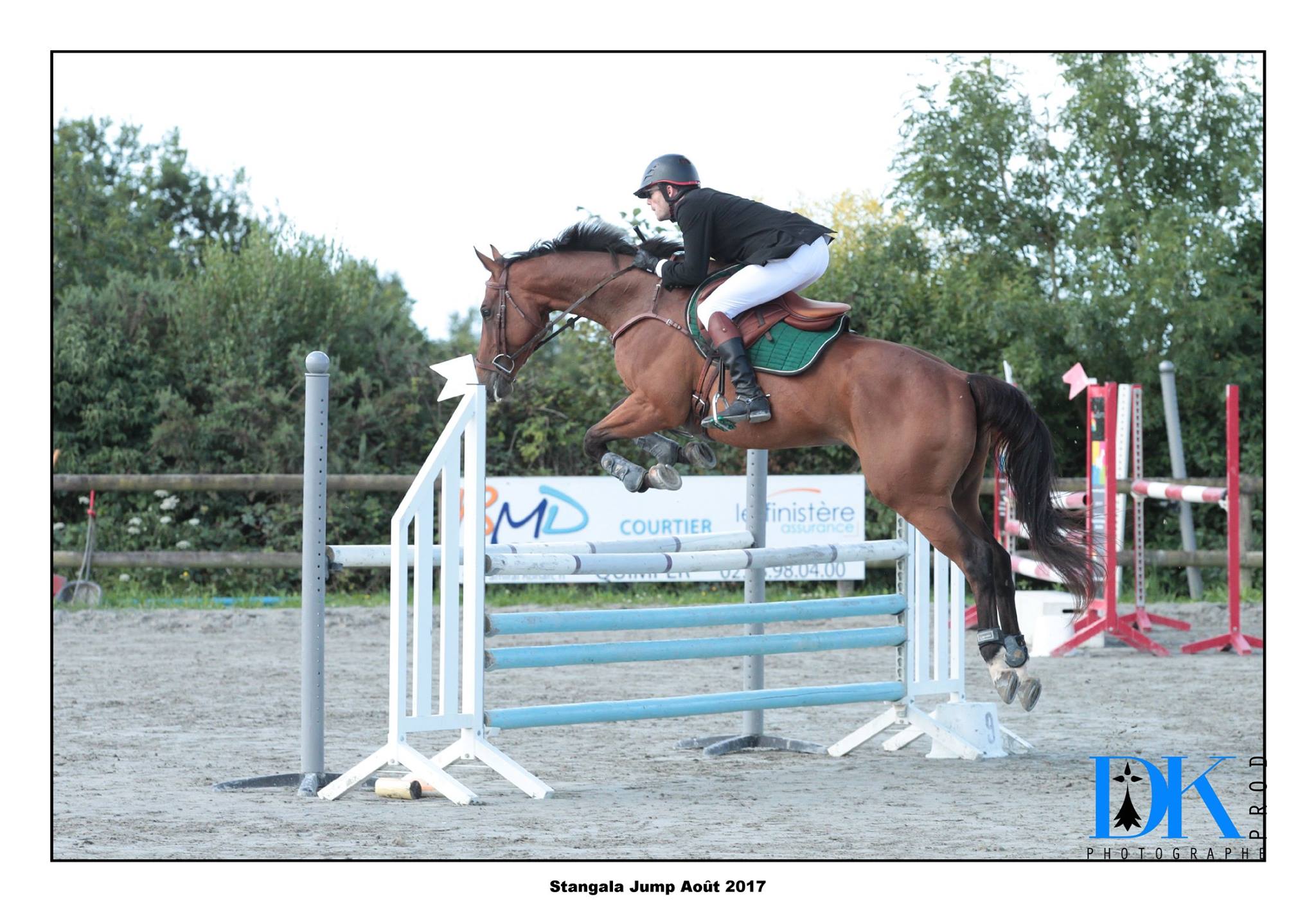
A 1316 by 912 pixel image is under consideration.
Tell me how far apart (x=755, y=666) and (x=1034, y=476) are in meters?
1.38

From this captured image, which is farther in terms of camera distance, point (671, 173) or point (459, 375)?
point (671, 173)

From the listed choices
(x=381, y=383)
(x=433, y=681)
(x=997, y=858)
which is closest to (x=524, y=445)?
(x=381, y=383)

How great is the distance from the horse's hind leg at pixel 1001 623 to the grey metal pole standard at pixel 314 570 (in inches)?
83.7

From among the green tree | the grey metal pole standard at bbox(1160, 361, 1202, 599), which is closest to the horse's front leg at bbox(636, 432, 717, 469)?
the grey metal pole standard at bbox(1160, 361, 1202, 599)

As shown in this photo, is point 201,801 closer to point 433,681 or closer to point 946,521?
point 946,521

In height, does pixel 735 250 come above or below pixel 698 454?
above

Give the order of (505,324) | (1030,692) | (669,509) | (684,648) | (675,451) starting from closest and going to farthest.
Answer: (1030,692) < (684,648) < (675,451) < (505,324) < (669,509)

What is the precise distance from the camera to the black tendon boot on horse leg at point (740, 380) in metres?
4.81

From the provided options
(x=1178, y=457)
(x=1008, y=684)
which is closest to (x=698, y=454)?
(x=1008, y=684)

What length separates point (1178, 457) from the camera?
38.4 ft

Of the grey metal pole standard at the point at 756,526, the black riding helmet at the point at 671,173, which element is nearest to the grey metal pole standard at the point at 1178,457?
the grey metal pole standard at the point at 756,526

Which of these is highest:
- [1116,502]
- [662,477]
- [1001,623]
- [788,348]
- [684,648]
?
[788,348]

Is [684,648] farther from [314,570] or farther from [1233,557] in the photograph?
[1233,557]
